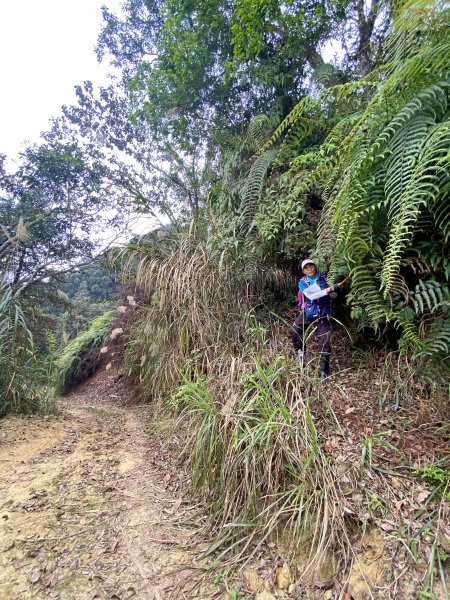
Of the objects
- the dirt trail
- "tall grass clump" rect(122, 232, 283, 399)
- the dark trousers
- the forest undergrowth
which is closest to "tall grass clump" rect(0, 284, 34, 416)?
the dirt trail

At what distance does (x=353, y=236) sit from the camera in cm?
230

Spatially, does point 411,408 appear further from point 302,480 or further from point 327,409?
point 302,480

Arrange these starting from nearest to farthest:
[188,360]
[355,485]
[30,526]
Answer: [355,485], [30,526], [188,360]

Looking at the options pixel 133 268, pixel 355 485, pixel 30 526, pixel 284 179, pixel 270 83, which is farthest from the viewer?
pixel 270 83

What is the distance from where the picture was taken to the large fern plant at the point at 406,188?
1888 millimetres

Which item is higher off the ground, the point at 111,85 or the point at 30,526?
the point at 111,85

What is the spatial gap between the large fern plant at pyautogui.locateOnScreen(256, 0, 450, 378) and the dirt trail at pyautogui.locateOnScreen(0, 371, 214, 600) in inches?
77.9

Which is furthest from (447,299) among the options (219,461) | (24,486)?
(24,486)

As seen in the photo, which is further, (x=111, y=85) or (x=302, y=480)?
(x=111, y=85)

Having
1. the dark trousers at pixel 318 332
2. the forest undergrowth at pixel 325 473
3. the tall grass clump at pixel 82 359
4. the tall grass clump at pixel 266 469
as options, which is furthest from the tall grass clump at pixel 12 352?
the tall grass clump at pixel 82 359

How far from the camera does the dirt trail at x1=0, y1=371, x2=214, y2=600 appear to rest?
1.67 m

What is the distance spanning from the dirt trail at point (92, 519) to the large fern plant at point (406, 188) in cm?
198

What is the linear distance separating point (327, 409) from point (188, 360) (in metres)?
1.54

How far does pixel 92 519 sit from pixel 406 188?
2.79 meters
